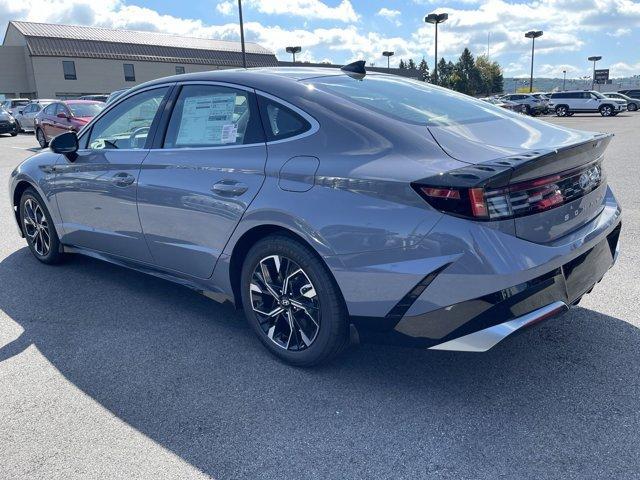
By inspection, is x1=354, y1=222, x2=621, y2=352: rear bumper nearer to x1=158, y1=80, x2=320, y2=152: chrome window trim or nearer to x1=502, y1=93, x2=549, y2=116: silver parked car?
x1=158, y1=80, x2=320, y2=152: chrome window trim

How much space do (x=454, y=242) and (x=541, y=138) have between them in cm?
96

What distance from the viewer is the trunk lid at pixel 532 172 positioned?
8.04 ft

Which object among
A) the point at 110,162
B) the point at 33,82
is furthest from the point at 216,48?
the point at 110,162

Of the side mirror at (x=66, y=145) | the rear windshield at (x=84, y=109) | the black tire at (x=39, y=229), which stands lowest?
the black tire at (x=39, y=229)

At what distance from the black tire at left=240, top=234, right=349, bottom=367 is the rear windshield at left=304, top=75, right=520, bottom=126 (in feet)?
2.91

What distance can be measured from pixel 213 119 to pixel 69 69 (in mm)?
54893

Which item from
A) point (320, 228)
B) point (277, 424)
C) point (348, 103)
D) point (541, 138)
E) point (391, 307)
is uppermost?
point (348, 103)

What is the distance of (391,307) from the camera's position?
2.67 metres

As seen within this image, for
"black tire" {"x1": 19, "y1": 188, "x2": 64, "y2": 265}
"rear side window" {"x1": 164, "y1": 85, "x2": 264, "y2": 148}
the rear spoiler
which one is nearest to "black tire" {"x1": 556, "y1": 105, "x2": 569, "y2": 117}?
"black tire" {"x1": 19, "y1": 188, "x2": 64, "y2": 265}

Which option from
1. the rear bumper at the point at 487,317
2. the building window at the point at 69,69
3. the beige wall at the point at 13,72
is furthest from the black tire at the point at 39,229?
the beige wall at the point at 13,72

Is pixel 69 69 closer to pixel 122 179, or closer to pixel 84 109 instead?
pixel 84 109

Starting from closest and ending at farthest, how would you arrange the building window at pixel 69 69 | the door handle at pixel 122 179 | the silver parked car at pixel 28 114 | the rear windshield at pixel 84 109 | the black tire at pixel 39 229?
1. the door handle at pixel 122 179
2. the black tire at pixel 39 229
3. the rear windshield at pixel 84 109
4. the silver parked car at pixel 28 114
5. the building window at pixel 69 69

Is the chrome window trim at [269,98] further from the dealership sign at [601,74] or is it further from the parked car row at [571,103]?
the dealership sign at [601,74]

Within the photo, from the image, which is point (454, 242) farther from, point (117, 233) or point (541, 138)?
point (117, 233)
